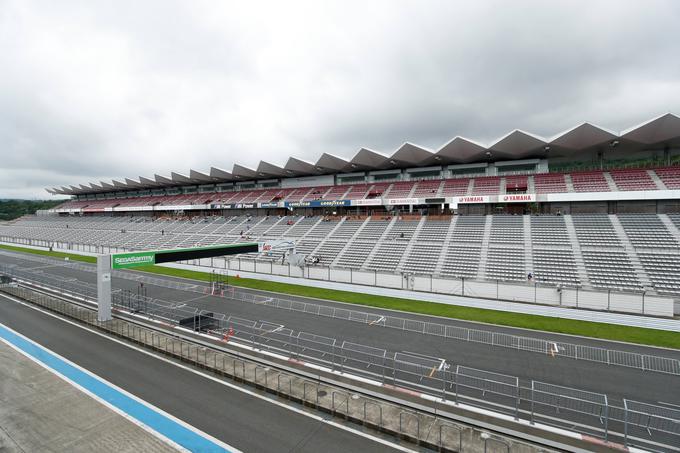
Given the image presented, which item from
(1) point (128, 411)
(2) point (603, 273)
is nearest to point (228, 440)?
(1) point (128, 411)

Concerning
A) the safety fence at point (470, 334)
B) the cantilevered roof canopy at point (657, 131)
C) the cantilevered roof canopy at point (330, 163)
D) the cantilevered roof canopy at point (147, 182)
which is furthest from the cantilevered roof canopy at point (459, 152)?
the cantilevered roof canopy at point (147, 182)

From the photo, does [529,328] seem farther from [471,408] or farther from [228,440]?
[228,440]

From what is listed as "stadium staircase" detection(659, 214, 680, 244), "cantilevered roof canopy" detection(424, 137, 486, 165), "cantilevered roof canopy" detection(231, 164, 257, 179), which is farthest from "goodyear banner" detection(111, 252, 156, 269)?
"stadium staircase" detection(659, 214, 680, 244)

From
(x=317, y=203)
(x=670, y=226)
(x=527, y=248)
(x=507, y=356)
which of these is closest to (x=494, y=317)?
(x=507, y=356)

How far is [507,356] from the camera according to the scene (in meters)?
14.9

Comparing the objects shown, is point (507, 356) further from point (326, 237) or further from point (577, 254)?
point (326, 237)

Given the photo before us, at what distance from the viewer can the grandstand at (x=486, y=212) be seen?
28234 mm

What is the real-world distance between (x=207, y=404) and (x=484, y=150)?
3876 cm

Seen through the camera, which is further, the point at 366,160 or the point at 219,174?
the point at 219,174

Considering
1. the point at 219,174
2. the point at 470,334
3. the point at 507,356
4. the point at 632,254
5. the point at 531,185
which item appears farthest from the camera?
the point at 219,174

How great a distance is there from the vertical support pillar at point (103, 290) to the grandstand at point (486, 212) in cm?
1972

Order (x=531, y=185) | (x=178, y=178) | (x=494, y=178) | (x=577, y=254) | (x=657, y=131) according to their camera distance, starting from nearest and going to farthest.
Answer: (x=577, y=254)
(x=657, y=131)
(x=531, y=185)
(x=494, y=178)
(x=178, y=178)

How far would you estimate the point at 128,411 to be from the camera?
10391 millimetres

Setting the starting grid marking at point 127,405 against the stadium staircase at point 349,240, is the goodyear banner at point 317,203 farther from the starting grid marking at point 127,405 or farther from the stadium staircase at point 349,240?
the starting grid marking at point 127,405
